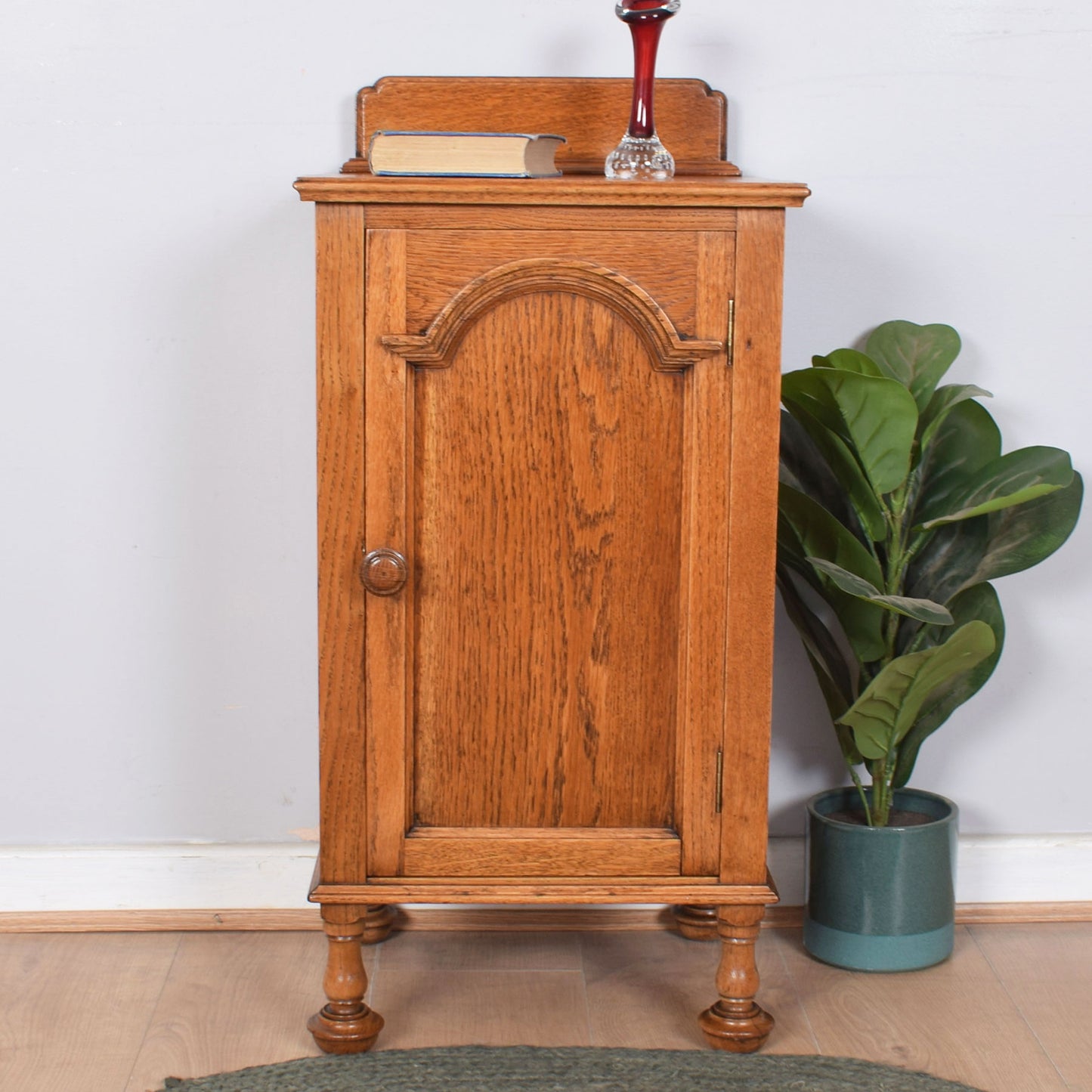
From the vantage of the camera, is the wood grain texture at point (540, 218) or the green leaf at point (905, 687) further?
the green leaf at point (905, 687)

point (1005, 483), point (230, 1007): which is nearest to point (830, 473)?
point (1005, 483)

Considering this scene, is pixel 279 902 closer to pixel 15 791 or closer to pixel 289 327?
pixel 15 791

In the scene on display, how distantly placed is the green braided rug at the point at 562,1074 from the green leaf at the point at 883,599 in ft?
1.83

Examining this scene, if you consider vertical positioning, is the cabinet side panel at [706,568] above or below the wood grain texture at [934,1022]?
above

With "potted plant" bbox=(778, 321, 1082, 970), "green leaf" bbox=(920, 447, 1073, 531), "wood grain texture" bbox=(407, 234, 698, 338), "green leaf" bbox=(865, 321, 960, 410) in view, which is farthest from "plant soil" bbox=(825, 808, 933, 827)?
"wood grain texture" bbox=(407, 234, 698, 338)

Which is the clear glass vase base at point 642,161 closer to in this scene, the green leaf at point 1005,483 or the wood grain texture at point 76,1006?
the green leaf at point 1005,483

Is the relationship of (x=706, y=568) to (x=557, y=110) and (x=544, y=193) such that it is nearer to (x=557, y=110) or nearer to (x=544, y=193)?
(x=544, y=193)

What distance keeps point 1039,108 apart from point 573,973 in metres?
1.39

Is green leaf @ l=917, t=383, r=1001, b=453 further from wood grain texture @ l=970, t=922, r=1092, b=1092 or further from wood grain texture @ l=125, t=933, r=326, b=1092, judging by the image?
wood grain texture @ l=125, t=933, r=326, b=1092

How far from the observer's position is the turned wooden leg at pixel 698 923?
196 centimetres

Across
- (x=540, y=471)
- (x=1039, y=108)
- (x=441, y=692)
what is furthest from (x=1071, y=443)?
(x=441, y=692)

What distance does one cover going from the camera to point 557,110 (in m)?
1.82

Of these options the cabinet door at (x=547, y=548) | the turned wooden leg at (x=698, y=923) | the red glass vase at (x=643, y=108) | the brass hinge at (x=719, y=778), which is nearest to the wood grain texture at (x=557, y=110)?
the red glass vase at (x=643, y=108)

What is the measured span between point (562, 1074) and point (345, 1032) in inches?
10.8
